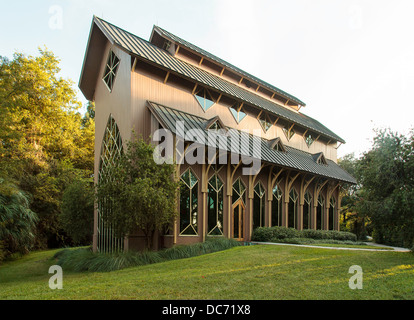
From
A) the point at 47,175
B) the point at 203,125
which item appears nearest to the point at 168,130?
the point at 203,125

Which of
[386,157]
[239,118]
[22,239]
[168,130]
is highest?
[239,118]

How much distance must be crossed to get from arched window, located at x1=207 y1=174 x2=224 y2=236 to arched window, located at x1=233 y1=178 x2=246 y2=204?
1343 mm

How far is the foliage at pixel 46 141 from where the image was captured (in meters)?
23.8

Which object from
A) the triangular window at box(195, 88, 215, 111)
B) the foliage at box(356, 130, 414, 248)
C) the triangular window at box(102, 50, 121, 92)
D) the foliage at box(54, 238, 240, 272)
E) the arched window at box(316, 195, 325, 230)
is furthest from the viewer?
the arched window at box(316, 195, 325, 230)

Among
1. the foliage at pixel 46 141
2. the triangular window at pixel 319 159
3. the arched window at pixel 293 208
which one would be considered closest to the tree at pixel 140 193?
the arched window at pixel 293 208

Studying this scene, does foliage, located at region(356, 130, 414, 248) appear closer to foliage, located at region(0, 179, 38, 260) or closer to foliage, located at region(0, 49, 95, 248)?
foliage, located at region(0, 179, 38, 260)

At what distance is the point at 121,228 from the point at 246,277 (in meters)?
6.00

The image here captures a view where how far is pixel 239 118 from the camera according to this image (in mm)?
21250

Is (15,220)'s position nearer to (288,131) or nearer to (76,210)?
(76,210)

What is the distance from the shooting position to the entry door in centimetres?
1823

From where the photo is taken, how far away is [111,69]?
1816cm

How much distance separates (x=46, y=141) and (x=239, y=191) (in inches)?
737

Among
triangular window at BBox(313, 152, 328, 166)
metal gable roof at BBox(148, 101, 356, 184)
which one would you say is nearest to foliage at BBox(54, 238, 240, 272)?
metal gable roof at BBox(148, 101, 356, 184)

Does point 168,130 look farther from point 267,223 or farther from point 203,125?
point 267,223
